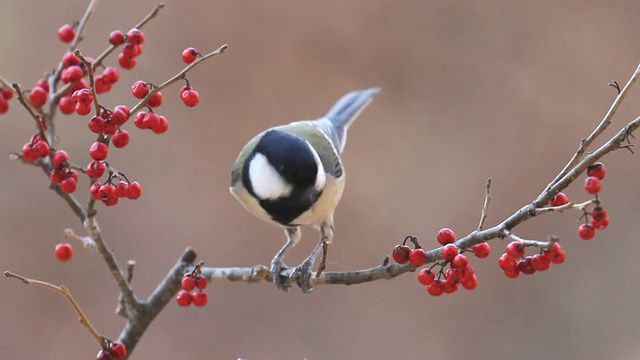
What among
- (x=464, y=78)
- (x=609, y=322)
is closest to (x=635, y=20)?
(x=464, y=78)

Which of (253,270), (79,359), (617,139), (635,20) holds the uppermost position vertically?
(635,20)

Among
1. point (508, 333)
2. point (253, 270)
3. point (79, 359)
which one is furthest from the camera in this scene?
point (508, 333)

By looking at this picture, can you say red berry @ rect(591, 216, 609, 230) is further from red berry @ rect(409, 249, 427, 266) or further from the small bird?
the small bird

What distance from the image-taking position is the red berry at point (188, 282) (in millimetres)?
1203

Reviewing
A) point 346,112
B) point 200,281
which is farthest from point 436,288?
point 346,112

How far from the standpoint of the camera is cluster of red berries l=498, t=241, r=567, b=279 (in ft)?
3.14

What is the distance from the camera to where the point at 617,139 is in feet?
3.01

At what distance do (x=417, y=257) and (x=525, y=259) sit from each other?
0.50 ft

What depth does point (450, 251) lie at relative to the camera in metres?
0.99

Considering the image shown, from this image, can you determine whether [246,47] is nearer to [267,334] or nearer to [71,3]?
[71,3]

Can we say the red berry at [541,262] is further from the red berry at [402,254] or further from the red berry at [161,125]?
the red berry at [161,125]

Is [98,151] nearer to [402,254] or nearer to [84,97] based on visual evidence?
[84,97]

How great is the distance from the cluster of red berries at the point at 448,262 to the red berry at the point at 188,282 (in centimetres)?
35

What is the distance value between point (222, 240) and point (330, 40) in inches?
37.8
